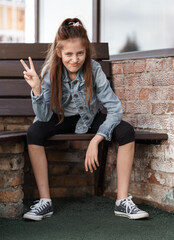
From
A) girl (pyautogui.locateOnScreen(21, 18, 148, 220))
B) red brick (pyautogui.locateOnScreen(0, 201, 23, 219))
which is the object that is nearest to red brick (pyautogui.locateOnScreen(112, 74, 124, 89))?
girl (pyautogui.locateOnScreen(21, 18, 148, 220))

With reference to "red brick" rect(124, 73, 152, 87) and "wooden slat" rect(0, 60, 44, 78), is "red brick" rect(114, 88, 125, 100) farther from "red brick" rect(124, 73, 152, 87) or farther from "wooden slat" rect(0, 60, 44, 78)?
"wooden slat" rect(0, 60, 44, 78)

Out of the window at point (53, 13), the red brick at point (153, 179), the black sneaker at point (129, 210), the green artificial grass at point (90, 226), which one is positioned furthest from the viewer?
the window at point (53, 13)

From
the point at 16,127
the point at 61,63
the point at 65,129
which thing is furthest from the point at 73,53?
the point at 16,127

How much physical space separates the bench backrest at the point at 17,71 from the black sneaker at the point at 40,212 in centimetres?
83

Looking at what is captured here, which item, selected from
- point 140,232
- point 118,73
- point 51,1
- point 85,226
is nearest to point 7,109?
point 118,73

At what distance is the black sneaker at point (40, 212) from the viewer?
8.38 ft

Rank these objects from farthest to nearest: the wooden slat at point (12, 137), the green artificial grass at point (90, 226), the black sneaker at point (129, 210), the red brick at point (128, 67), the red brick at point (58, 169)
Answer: the red brick at point (58, 169), the red brick at point (128, 67), the black sneaker at point (129, 210), the wooden slat at point (12, 137), the green artificial grass at point (90, 226)

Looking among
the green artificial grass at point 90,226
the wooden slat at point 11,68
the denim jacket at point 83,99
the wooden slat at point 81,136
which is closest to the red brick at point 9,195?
the green artificial grass at point 90,226

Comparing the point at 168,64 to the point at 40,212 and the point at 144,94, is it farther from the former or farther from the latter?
the point at 40,212

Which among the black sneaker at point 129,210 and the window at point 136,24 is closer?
the black sneaker at point 129,210

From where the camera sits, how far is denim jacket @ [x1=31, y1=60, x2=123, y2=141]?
2.64 meters

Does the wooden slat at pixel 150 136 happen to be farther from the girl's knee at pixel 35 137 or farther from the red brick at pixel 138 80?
the girl's knee at pixel 35 137

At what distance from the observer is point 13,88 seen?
3.20 metres

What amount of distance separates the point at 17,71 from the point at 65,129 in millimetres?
749
